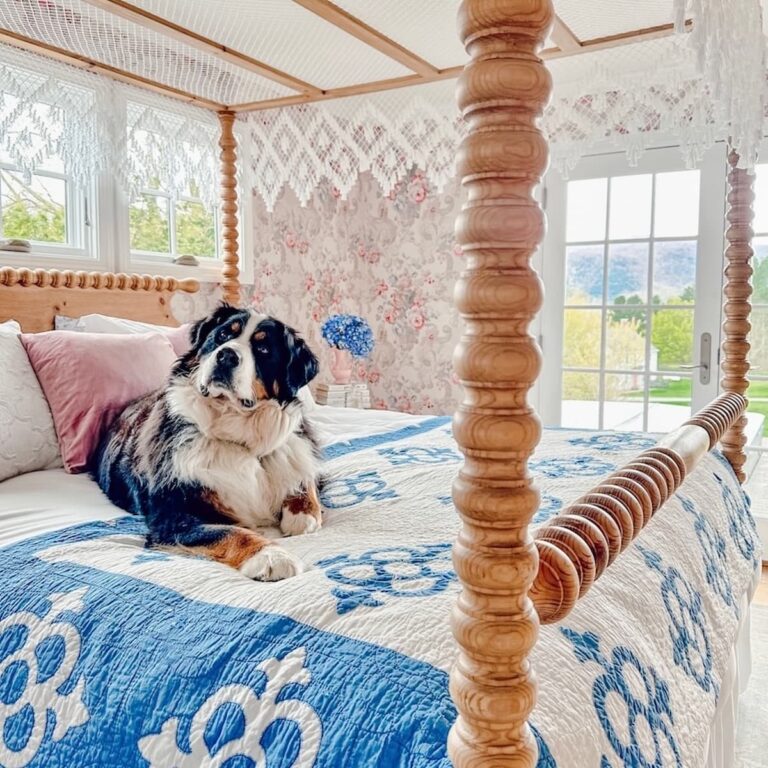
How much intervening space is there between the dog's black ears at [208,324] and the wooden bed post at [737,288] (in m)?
1.47

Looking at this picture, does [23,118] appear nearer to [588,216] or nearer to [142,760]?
[142,760]

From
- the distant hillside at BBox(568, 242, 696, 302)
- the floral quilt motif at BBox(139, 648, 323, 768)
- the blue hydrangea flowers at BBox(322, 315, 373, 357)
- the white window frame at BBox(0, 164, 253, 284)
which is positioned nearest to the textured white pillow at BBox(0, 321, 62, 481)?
the white window frame at BBox(0, 164, 253, 284)

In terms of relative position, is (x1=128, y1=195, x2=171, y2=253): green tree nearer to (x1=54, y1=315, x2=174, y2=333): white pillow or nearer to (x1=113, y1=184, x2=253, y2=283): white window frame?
(x1=113, y1=184, x2=253, y2=283): white window frame

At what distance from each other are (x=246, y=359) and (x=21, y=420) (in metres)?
0.66

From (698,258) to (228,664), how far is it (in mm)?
3078

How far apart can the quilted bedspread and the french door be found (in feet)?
7.51

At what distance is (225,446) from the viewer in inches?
55.2

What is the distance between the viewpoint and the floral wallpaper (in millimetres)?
3814

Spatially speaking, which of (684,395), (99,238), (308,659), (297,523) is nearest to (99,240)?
(99,238)

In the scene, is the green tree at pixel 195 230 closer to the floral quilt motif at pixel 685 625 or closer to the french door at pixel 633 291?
the french door at pixel 633 291

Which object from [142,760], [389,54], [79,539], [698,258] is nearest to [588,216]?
[698,258]

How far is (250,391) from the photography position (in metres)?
1.42

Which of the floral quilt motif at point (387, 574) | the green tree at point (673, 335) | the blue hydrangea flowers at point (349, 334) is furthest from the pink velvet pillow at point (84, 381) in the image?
the green tree at point (673, 335)

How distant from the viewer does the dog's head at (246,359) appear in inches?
55.3
